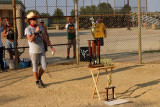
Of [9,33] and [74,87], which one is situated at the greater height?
[9,33]

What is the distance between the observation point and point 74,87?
7.17m

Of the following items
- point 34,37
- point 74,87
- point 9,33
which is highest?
point 9,33

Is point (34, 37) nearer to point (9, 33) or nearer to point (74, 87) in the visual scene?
point (74, 87)

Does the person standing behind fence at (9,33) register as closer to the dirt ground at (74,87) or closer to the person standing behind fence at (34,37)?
the dirt ground at (74,87)

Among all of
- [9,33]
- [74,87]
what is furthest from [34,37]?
[9,33]

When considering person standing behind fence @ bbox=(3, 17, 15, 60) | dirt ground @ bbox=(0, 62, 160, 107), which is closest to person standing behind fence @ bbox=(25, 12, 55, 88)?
dirt ground @ bbox=(0, 62, 160, 107)

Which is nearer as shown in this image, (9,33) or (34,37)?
(34,37)

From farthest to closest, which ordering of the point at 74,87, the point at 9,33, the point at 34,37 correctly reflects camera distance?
the point at 9,33
the point at 74,87
the point at 34,37

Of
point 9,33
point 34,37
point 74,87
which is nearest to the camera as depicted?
point 34,37

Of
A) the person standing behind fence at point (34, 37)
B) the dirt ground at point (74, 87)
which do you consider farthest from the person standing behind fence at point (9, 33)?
the person standing behind fence at point (34, 37)

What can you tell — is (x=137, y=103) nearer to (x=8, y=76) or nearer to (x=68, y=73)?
(x=68, y=73)

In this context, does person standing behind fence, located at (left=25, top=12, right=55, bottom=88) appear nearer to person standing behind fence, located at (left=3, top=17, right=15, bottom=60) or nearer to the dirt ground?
the dirt ground

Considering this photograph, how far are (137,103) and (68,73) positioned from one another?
12.1ft

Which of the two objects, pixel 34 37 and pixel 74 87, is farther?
pixel 74 87
